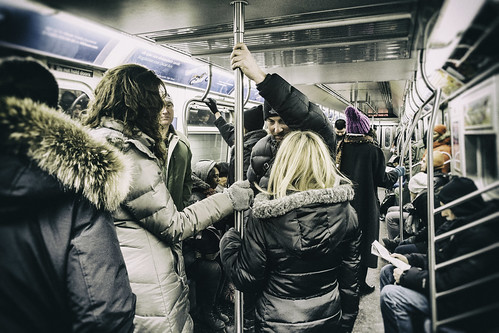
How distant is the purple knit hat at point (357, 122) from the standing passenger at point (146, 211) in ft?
7.53

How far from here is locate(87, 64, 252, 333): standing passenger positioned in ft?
4.63

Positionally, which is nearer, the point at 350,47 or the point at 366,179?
the point at 350,47

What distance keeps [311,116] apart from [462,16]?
3.58 ft

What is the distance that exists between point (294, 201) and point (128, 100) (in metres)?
0.91

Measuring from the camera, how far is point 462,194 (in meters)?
1.18

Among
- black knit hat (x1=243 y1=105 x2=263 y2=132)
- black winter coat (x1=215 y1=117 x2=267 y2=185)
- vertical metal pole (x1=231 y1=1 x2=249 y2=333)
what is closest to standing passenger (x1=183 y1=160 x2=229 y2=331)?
black winter coat (x1=215 y1=117 x2=267 y2=185)

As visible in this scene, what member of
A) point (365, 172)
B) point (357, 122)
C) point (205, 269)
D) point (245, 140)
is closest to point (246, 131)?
point (245, 140)

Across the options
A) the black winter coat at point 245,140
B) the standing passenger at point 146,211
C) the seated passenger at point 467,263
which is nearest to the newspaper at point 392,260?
the seated passenger at point 467,263

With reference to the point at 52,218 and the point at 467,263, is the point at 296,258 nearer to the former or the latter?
the point at 467,263

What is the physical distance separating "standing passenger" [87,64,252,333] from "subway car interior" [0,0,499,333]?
1.11ft

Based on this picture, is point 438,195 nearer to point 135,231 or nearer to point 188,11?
point 135,231

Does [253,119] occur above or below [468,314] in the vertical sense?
above

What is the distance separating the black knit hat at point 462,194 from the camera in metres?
1.09

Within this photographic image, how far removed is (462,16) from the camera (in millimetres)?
1021
